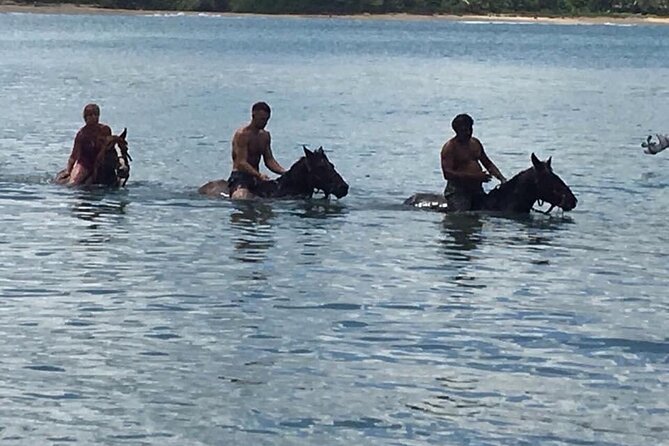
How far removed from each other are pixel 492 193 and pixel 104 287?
781 cm

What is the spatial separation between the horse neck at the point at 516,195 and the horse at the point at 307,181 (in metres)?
2.19

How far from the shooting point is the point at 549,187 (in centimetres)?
2464

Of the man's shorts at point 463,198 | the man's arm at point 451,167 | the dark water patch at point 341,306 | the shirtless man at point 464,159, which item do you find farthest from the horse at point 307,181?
the dark water patch at point 341,306

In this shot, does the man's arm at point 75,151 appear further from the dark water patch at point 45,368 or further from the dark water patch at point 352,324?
the dark water patch at point 45,368

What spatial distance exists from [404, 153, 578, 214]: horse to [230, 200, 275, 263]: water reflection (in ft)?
8.83

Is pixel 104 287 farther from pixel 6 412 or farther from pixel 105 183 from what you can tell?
pixel 105 183

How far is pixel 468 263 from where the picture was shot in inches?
877

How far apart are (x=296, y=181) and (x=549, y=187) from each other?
3942 millimetres

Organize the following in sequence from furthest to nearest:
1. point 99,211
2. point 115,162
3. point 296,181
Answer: point 115,162 < point 99,211 < point 296,181

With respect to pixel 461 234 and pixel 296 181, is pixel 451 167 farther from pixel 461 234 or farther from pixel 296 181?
pixel 296 181

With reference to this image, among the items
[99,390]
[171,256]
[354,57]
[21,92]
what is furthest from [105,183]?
[354,57]

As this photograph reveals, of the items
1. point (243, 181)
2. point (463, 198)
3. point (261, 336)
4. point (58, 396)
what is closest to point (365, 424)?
point (58, 396)

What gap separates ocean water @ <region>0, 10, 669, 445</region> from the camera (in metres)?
14.2

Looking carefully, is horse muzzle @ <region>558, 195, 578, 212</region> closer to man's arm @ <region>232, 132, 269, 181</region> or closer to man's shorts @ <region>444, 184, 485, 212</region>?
man's shorts @ <region>444, 184, 485, 212</region>
